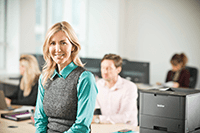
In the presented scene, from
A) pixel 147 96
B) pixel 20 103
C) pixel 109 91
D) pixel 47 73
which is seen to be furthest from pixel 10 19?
pixel 147 96

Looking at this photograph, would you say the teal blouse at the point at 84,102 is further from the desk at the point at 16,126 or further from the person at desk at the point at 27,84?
the person at desk at the point at 27,84

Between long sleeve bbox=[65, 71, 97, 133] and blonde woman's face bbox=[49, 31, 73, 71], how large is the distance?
16 cm

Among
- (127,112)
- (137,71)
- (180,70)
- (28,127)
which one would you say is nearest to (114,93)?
(127,112)

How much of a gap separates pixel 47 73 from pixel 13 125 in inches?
28.3

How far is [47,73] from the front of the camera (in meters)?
1.44

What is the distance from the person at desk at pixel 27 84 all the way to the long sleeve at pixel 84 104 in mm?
1607

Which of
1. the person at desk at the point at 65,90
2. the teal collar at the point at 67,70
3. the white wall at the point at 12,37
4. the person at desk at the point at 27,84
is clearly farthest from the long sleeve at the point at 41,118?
the white wall at the point at 12,37

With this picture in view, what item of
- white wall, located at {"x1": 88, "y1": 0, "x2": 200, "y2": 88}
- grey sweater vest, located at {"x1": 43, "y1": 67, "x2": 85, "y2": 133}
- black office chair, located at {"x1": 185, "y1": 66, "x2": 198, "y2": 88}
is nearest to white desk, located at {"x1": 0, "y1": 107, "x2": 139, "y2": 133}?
grey sweater vest, located at {"x1": 43, "y1": 67, "x2": 85, "y2": 133}

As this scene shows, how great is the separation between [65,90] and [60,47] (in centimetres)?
24

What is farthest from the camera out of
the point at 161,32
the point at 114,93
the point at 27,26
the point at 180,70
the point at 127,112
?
the point at 161,32

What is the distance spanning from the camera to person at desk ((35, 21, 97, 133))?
1.26m

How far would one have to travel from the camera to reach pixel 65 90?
1.30 meters

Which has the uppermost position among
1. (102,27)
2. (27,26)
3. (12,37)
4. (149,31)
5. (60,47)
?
(102,27)

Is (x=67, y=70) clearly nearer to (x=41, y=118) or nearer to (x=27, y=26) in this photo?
(x=41, y=118)
